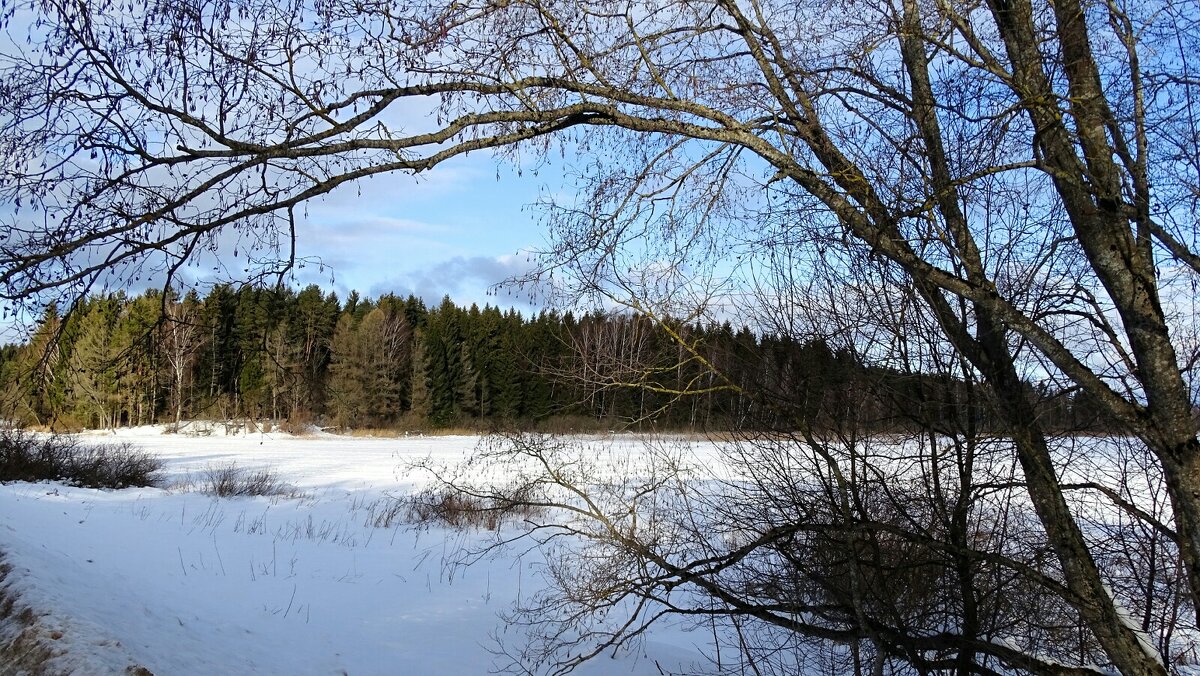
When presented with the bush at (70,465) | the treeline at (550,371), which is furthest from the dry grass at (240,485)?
the treeline at (550,371)

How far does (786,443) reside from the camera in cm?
506

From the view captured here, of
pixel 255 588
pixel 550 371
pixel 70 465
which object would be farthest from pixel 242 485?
pixel 550 371

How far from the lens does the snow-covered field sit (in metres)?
5.06

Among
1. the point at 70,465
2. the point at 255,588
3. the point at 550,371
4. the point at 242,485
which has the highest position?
the point at 550,371

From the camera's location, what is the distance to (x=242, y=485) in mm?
16188

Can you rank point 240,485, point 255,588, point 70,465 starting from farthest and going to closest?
point 70,465 < point 240,485 < point 255,588

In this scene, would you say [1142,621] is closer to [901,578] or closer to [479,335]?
[901,578]

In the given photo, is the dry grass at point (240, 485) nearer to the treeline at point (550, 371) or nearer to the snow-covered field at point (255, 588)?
the snow-covered field at point (255, 588)

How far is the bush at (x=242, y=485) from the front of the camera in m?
15.5

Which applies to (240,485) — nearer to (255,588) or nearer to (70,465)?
(70,465)

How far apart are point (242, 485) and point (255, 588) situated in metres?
8.85

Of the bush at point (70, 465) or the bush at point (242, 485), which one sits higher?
the bush at point (70, 465)

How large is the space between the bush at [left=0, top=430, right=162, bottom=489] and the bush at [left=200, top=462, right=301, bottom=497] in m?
1.42

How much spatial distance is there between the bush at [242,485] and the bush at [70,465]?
1.42m
